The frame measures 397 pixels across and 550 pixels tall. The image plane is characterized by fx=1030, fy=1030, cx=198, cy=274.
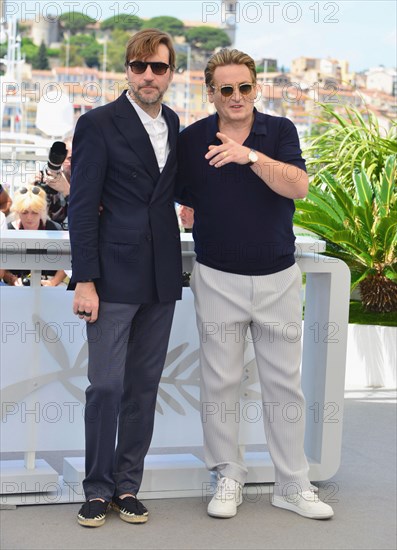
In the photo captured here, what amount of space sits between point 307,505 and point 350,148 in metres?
5.02

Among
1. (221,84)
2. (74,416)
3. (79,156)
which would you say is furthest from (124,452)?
(221,84)

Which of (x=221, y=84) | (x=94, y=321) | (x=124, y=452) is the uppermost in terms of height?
(x=221, y=84)

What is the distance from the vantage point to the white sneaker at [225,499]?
418cm

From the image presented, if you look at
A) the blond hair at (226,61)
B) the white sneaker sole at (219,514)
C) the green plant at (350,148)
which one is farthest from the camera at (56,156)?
the green plant at (350,148)

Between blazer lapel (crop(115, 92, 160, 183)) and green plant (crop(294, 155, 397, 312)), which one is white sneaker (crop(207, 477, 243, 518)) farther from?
green plant (crop(294, 155, 397, 312))

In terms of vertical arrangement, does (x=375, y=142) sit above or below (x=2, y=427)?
above

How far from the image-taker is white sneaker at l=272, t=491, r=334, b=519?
4.19 meters

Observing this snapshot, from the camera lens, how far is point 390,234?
23.3 feet

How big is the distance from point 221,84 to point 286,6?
276 centimetres

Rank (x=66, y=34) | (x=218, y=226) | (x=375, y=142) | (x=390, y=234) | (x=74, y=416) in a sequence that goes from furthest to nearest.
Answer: (x=66, y=34) → (x=375, y=142) → (x=390, y=234) → (x=74, y=416) → (x=218, y=226)

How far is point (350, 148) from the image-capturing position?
8.73 metres

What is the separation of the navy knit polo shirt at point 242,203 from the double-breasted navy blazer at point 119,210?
186 millimetres

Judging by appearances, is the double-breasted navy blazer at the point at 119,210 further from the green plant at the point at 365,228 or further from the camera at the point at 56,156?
the green plant at the point at 365,228

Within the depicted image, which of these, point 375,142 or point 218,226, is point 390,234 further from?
point 218,226
